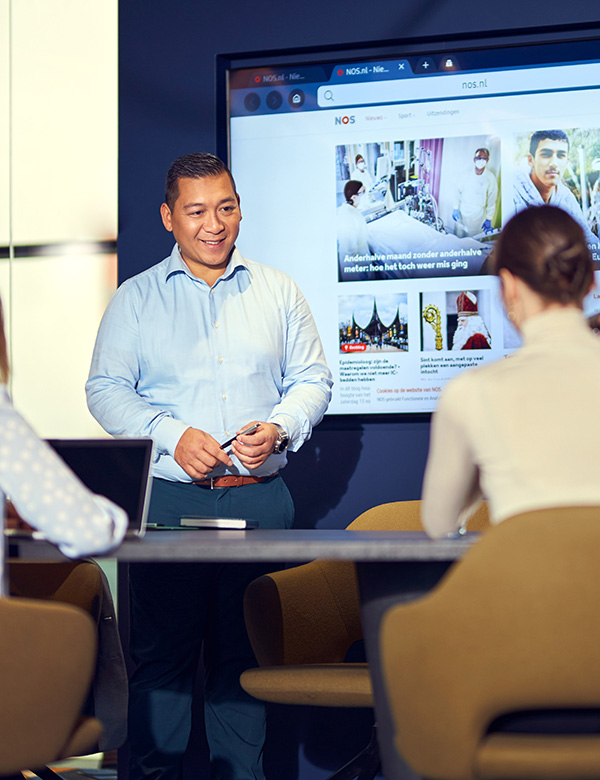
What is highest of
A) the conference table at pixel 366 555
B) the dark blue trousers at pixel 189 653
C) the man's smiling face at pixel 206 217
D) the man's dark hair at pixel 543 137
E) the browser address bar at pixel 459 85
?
the browser address bar at pixel 459 85

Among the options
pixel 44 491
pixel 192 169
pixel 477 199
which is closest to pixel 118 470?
pixel 44 491

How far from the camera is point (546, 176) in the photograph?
3232mm

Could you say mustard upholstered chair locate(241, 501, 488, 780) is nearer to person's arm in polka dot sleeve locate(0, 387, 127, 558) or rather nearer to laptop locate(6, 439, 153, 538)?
laptop locate(6, 439, 153, 538)

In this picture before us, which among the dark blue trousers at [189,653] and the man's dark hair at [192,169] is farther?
the man's dark hair at [192,169]

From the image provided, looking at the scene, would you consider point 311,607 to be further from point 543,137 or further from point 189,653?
point 543,137

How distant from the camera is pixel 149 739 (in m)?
2.53

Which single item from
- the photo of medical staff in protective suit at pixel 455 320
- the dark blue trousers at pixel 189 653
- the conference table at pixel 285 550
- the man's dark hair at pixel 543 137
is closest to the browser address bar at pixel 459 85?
the man's dark hair at pixel 543 137

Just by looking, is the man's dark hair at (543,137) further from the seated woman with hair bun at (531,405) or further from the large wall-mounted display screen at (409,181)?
the seated woman with hair bun at (531,405)

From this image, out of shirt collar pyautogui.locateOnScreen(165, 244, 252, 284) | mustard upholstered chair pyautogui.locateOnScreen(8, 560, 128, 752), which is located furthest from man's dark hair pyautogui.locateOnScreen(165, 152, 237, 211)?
mustard upholstered chair pyautogui.locateOnScreen(8, 560, 128, 752)

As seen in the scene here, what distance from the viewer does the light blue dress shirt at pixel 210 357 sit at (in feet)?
8.74

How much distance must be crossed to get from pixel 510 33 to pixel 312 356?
5.07 feet

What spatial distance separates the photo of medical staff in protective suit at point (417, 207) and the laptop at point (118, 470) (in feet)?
5.30

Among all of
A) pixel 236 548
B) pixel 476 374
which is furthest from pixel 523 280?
pixel 236 548

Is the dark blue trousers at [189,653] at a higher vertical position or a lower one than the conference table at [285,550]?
lower
